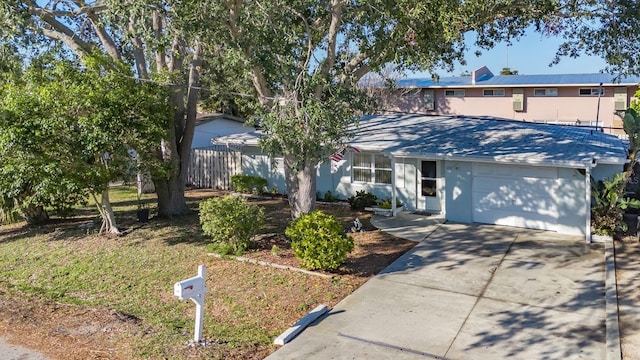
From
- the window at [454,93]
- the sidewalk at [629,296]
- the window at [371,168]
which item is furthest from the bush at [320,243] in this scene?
the window at [454,93]

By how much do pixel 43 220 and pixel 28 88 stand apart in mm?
5375

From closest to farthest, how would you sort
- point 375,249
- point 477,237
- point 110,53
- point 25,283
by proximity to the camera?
point 25,283, point 375,249, point 477,237, point 110,53

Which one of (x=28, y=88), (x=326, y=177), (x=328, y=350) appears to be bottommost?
(x=328, y=350)

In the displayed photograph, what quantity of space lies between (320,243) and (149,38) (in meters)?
5.42

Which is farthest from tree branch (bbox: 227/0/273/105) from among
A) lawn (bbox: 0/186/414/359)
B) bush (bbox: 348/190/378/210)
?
bush (bbox: 348/190/378/210)

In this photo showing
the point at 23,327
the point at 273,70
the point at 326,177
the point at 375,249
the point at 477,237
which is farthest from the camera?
the point at 326,177

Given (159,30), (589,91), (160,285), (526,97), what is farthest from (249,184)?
(589,91)

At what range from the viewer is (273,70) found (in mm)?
11078

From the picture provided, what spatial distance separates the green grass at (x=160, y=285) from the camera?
773 cm

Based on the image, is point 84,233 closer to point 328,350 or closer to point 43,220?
point 43,220

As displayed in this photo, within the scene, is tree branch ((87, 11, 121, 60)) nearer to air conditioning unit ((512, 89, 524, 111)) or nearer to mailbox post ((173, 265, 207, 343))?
mailbox post ((173, 265, 207, 343))

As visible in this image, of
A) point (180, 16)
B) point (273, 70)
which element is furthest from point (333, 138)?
point (180, 16)

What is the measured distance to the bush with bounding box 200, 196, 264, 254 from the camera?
1113 centimetres

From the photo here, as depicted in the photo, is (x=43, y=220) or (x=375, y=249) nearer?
(x=375, y=249)
